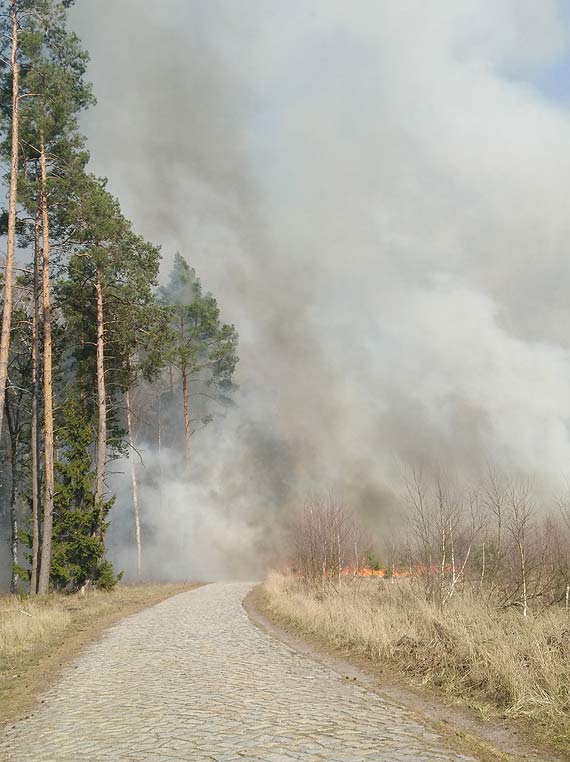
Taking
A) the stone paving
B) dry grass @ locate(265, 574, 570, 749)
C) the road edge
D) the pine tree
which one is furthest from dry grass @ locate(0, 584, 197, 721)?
the pine tree

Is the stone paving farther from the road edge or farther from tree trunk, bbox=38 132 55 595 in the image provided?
tree trunk, bbox=38 132 55 595

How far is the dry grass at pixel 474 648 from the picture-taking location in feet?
20.9

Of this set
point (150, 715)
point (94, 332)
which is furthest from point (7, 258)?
point (150, 715)

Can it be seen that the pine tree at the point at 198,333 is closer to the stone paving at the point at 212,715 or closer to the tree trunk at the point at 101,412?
the tree trunk at the point at 101,412

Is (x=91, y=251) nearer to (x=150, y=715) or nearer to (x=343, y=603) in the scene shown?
(x=343, y=603)

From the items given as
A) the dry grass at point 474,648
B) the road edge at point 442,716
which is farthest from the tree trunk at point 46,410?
the road edge at point 442,716

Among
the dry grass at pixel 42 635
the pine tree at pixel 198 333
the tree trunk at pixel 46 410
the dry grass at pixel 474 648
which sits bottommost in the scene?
the dry grass at pixel 42 635

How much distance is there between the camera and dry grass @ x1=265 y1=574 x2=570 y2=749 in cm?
638

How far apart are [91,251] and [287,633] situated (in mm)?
14891

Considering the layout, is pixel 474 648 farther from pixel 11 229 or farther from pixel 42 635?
pixel 11 229

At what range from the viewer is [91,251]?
21703 mm

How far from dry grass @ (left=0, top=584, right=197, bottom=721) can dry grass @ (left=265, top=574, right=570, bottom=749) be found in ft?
16.4

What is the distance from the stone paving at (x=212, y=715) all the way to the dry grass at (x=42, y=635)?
394 millimetres

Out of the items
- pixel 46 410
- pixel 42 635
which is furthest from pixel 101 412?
pixel 42 635
